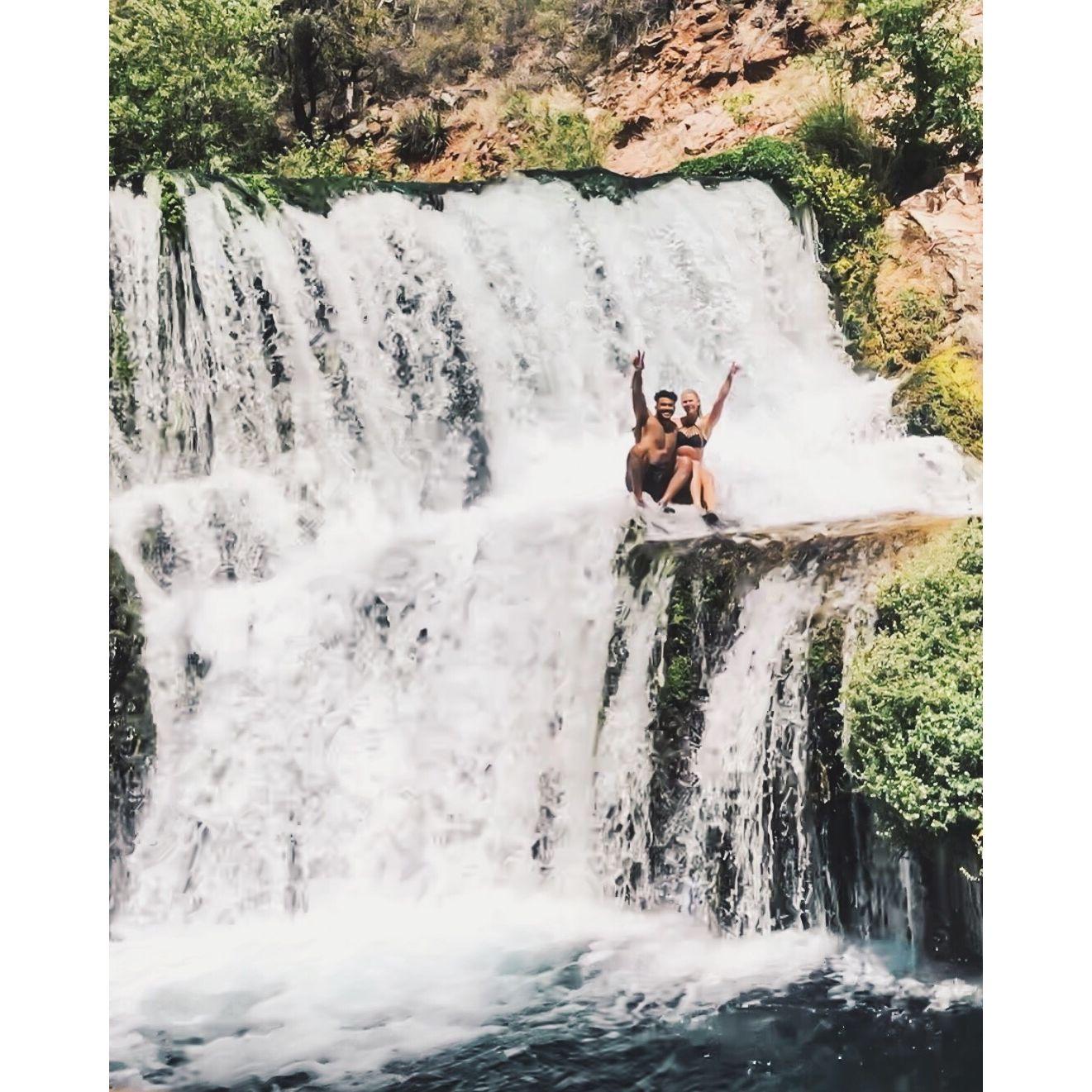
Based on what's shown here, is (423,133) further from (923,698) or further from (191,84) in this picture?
(923,698)

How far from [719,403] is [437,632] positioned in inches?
45.8

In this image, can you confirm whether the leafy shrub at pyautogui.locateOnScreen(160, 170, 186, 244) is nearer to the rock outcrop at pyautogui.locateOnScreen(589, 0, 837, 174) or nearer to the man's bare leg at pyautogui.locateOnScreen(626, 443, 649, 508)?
the rock outcrop at pyautogui.locateOnScreen(589, 0, 837, 174)

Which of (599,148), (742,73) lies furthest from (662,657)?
(742,73)

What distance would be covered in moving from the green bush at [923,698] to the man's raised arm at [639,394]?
3.02 feet

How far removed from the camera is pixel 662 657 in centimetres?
368

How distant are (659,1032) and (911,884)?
2.96 ft

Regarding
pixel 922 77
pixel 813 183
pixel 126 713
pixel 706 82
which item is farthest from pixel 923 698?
pixel 126 713

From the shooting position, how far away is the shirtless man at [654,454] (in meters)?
3.69

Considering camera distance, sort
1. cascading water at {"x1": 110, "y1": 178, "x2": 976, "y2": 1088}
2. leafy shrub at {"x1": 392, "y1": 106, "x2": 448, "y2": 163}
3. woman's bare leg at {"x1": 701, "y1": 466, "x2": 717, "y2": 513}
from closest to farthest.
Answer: cascading water at {"x1": 110, "y1": 178, "x2": 976, "y2": 1088} < woman's bare leg at {"x1": 701, "y1": 466, "x2": 717, "y2": 513} < leafy shrub at {"x1": 392, "y1": 106, "x2": 448, "y2": 163}

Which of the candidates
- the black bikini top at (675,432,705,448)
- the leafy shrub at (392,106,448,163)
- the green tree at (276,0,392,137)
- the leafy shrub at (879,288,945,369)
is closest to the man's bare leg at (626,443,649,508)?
the black bikini top at (675,432,705,448)

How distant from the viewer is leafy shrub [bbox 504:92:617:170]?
3.98 m

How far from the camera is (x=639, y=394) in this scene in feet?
12.4

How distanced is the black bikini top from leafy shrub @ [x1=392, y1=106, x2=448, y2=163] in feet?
4.20

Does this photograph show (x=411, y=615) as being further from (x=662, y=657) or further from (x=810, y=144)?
(x=810, y=144)
